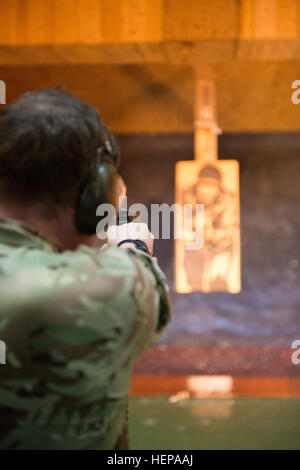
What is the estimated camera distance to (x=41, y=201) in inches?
24.5

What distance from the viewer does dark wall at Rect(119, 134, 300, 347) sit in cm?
609

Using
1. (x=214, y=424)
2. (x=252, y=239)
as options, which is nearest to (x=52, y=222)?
(x=214, y=424)

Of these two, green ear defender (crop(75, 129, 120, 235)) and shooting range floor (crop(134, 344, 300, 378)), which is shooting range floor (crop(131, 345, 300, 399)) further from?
green ear defender (crop(75, 129, 120, 235))

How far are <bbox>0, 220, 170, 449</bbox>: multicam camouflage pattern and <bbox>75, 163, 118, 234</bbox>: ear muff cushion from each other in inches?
2.6

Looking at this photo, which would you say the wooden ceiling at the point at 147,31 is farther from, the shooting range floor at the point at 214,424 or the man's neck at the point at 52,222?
the man's neck at the point at 52,222

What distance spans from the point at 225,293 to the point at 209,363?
867 mm

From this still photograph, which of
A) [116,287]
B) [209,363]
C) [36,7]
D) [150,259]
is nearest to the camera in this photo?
[116,287]

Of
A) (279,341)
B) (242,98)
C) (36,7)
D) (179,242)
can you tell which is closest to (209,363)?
(279,341)

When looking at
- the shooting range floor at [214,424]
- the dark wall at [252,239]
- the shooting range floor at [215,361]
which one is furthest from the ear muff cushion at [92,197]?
the dark wall at [252,239]

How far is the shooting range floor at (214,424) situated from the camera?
2607 millimetres

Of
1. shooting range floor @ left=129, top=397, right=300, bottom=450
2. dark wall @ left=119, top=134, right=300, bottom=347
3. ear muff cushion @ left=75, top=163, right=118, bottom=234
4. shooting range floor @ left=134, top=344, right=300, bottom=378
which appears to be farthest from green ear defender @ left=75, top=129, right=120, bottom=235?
dark wall @ left=119, top=134, right=300, bottom=347

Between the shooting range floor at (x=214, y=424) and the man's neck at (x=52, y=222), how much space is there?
2104 millimetres

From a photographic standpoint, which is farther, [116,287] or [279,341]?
[279,341]
